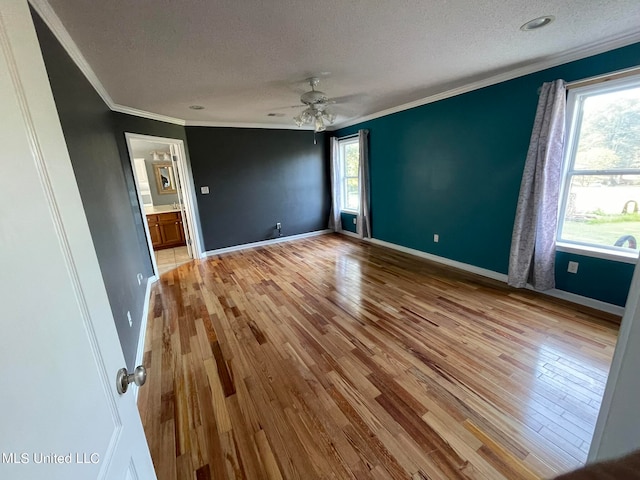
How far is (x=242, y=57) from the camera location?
83.7 inches

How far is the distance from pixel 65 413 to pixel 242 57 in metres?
2.41

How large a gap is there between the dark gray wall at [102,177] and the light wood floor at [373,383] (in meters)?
0.51

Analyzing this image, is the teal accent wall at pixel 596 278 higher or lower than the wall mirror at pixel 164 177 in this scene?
lower

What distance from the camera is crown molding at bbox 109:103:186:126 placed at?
3.30m

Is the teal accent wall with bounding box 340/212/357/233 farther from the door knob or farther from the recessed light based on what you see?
the door knob

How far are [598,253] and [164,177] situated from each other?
23.7 feet

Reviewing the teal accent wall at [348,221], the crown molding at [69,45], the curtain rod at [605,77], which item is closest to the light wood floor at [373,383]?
the curtain rod at [605,77]

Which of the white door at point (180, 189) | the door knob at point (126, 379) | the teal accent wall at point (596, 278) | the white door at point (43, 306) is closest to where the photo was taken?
the white door at point (43, 306)

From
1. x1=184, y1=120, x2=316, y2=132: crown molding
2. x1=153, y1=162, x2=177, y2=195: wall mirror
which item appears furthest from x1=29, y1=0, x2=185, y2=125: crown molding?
x1=153, y1=162, x2=177, y2=195: wall mirror

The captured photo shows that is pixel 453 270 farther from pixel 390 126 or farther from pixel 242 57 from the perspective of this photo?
pixel 242 57

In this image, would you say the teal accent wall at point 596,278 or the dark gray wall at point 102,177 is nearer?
the dark gray wall at point 102,177

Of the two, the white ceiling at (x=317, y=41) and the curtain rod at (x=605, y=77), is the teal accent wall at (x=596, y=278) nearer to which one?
the curtain rod at (x=605, y=77)

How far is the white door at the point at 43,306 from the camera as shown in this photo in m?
0.41

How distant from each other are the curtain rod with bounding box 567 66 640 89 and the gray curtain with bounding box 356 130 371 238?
112 inches
